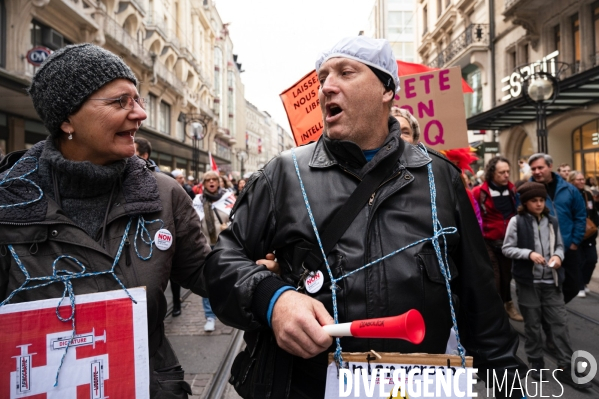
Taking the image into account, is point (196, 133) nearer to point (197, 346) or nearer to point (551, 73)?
point (551, 73)

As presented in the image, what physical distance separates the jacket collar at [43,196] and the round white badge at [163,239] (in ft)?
0.31

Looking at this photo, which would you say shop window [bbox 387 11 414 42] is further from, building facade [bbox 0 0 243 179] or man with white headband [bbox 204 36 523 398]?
man with white headband [bbox 204 36 523 398]

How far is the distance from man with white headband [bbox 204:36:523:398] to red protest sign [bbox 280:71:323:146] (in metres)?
3.17

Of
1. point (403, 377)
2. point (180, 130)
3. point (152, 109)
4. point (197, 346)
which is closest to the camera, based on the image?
point (403, 377)

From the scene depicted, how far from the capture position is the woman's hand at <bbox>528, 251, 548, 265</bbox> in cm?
405

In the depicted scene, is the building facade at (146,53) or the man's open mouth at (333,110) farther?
the building facade at (146,53)

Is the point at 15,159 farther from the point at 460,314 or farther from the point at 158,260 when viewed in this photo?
the point at 460,314

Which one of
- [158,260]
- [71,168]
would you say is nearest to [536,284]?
[158,260]

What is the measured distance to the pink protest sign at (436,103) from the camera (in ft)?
15.7

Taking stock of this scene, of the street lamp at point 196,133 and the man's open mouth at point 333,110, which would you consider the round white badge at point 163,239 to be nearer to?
the man's open mouth at point 333,110

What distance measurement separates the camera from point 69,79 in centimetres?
157

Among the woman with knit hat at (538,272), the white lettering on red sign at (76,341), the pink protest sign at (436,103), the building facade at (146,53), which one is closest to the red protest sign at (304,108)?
the pink protest sign at (436,103)

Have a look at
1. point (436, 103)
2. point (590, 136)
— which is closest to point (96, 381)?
point (436, 103)

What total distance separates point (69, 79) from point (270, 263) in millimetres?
1003
